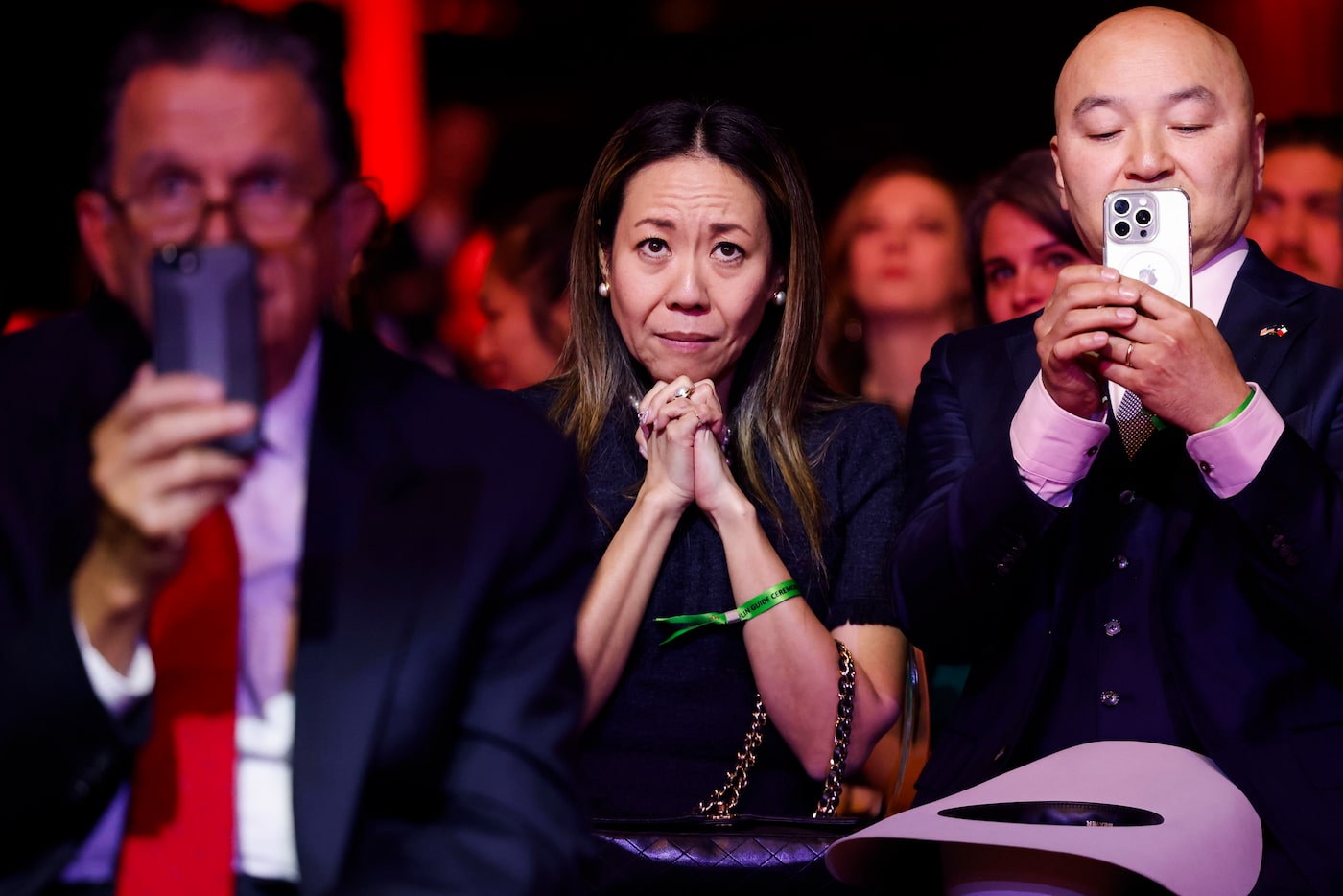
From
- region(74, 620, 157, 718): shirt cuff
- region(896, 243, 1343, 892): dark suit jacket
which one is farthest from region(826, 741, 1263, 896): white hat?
region(74, 620, 157, 718): shirt cuff

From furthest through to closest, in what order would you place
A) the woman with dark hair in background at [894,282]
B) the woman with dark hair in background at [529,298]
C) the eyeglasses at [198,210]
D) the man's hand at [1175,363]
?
the woman with dark hair in background at [894,282]
the woman with dark hair in background at [529,298]
the man's hand at [1175,363]
the eyeglasses at [198,210]

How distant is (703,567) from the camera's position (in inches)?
95.9

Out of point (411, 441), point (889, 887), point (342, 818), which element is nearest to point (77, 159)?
point (411, 441)

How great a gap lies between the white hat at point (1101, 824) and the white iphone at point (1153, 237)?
0.57m

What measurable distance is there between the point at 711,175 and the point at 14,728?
1554 millimetres

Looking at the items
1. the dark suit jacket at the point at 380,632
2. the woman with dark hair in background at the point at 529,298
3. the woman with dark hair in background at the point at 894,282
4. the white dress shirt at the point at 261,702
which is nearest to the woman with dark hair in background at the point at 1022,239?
the woman with dark hair in background at the point at 894,282

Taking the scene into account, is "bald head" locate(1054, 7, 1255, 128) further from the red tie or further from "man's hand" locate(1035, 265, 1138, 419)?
the red tie

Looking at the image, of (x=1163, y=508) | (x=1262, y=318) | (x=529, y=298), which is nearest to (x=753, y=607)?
(x=1163, y=508)

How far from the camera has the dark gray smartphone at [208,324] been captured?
4.14 feet

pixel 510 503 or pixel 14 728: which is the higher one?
pixel 510 503

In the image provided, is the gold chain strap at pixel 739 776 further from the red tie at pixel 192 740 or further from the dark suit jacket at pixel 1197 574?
the red tie at pixel 192 740

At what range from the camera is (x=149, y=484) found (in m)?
1.24

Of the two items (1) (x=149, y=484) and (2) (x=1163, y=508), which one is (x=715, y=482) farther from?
(1) (x=149, y=484)

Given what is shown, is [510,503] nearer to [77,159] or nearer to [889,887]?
[77,159]
